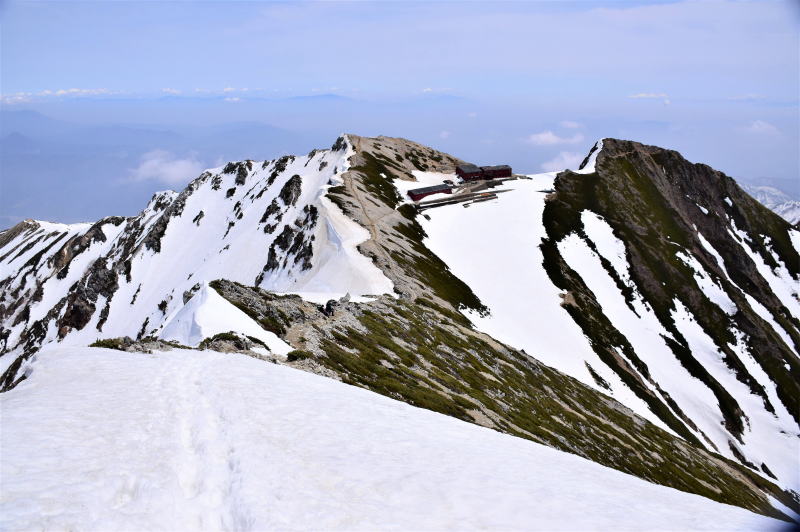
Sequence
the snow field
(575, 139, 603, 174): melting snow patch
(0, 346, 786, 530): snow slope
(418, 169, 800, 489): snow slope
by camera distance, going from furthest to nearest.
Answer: (575, 139, 603, 174): melting snow patch → (418, 169, 800, 489): snow slope → the snow field → (0, 346, 786, 530): snow slope

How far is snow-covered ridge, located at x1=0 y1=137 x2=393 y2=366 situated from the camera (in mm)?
79500

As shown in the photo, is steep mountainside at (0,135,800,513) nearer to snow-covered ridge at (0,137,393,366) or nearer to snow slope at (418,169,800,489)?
snow slope at (418,169,800,489)

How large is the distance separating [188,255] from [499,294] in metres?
87.8

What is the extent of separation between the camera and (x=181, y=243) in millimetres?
135250

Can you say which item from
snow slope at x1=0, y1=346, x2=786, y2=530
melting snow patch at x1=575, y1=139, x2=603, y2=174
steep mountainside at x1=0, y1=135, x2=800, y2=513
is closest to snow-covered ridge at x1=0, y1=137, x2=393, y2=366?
steep mountainside at x1=0, y1=135, x2=800, y2=513

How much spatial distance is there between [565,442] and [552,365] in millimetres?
33154

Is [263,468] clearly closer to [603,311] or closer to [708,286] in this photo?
[603,311]

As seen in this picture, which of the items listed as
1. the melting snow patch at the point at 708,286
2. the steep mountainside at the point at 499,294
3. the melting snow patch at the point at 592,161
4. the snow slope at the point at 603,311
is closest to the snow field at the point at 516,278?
the snow slope at the point at 603,311

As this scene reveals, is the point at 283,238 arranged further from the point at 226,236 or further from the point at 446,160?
the point at 446,160

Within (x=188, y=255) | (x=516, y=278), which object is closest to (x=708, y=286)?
(x=516, y=278)

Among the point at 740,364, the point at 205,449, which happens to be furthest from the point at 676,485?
the point at 740,364

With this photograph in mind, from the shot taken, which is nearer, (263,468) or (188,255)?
(263,468)

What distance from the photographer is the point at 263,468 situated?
14.9 metres

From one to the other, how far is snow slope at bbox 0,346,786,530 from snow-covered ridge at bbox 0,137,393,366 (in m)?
40.7
